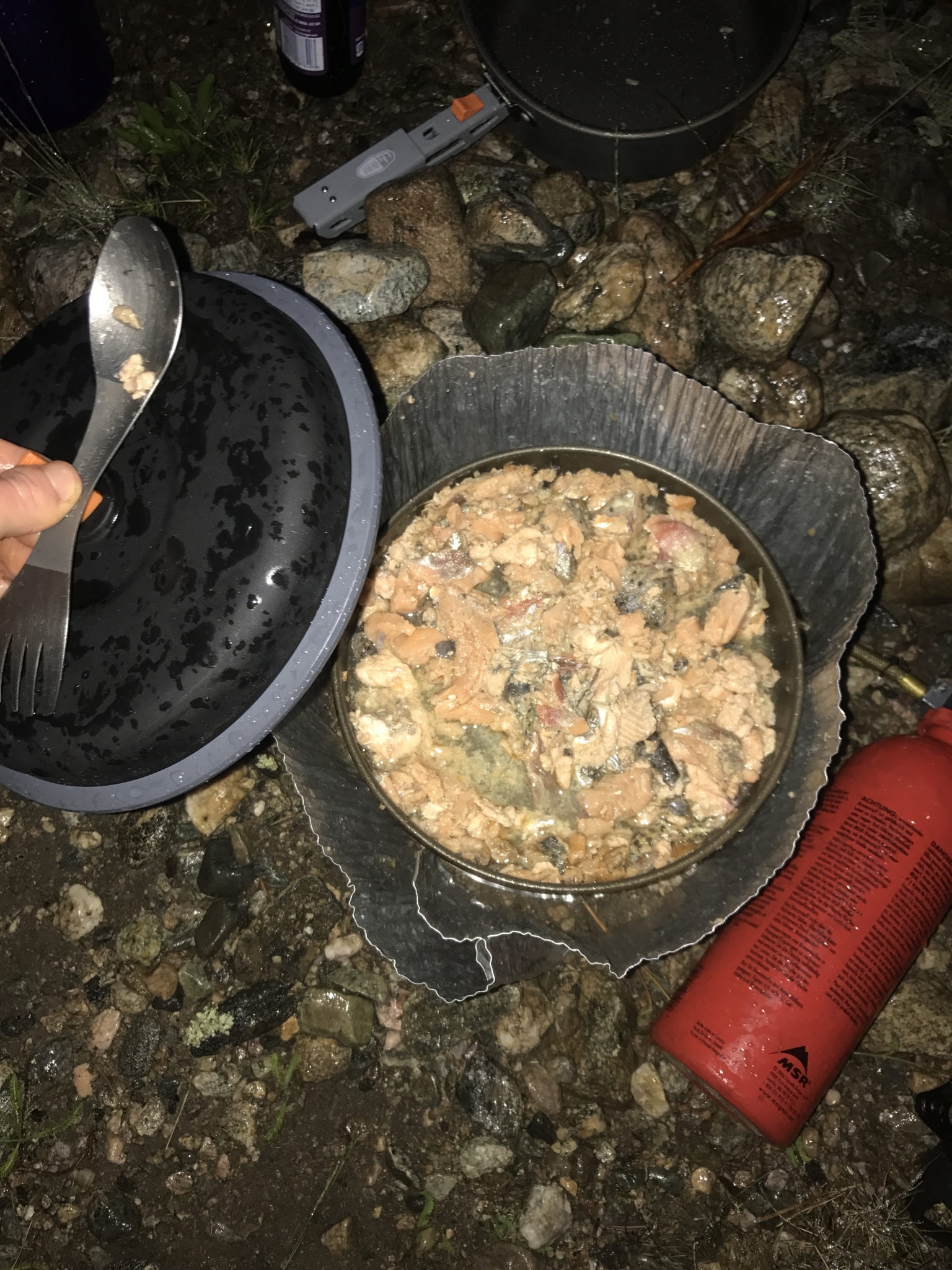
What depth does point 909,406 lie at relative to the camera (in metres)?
2.61

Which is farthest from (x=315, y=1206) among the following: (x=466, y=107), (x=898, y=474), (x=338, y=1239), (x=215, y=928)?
(x=466, y=107)

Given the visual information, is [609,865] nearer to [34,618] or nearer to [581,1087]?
[581,1087]

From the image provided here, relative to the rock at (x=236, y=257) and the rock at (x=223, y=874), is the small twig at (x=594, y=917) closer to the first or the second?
the rock at (x=223, y=874)

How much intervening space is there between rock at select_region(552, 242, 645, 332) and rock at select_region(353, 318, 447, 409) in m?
0.46

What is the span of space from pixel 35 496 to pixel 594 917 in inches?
60.9

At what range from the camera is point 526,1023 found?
227 cm

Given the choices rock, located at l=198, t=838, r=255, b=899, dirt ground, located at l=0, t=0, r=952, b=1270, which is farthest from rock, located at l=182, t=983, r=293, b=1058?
rock, located at l=198, t=838, r=255, b=899

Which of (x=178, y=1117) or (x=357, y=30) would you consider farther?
(x=357, y=30)

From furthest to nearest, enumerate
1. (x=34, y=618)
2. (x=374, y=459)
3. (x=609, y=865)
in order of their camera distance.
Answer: (x=609, y=865) → (x=374, y=459) → (x=34, y=618)

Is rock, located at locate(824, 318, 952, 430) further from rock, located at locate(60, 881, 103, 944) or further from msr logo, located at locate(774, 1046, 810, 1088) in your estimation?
rock, located at locate(60, 881, 103, 944)

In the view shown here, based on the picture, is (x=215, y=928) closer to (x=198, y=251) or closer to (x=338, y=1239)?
(x=338, y=1239)

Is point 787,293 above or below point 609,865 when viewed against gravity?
above

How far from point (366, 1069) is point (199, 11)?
3990mm

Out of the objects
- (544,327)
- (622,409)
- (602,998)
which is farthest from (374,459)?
(602,998)
